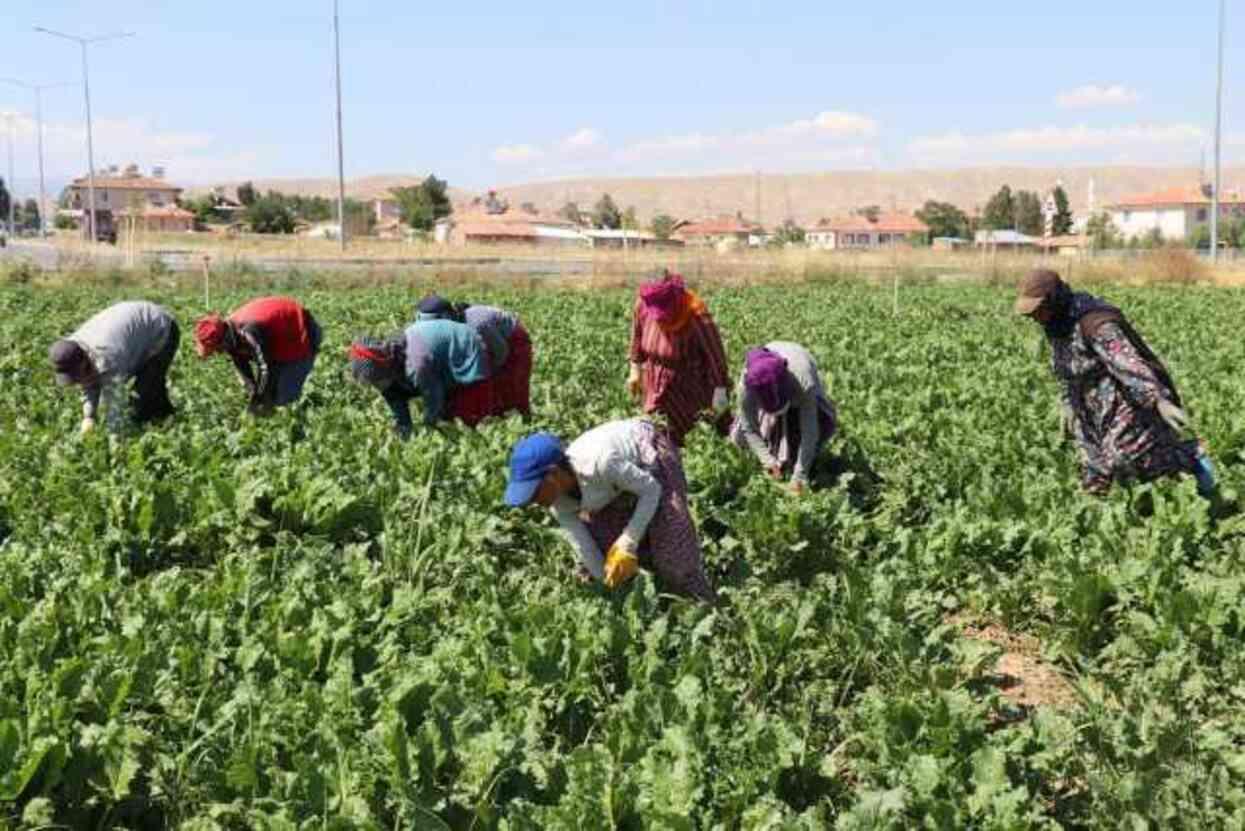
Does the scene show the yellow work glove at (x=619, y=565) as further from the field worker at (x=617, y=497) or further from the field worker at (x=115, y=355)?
the field worker at (x=115, y=355)

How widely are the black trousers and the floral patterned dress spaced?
5.37m

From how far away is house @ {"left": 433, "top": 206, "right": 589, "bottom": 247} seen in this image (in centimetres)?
7962

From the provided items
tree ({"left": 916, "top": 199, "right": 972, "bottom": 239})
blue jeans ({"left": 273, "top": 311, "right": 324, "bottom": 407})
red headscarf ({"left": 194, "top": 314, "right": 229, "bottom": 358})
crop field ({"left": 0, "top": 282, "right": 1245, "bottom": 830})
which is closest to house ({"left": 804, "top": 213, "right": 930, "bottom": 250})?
tree ({"left": 916, "top": 199, "right": 972, "bottom": 239})

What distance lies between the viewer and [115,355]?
7984 millimetres

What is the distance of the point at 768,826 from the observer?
353 cm

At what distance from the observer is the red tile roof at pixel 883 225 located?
11438cm

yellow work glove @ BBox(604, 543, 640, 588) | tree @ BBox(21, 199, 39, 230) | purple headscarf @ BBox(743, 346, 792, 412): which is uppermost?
tree @ BBox(21, 199, 39, 230)

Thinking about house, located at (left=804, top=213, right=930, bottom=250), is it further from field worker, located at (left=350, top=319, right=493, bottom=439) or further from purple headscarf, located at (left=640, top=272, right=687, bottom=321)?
purple headscarf, located at (left=640, top=272, right=687, bottom=321)

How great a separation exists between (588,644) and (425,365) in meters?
3.46

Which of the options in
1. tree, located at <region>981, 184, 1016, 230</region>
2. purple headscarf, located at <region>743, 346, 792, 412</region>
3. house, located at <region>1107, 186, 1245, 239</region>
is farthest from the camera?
house, located at <region>1107, 186, 1245, 239</region>

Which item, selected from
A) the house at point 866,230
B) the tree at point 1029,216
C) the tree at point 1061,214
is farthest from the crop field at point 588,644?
the house at point 866,230

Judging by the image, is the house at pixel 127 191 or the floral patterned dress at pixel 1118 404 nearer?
the floral patterned dress at pixel 1118 404

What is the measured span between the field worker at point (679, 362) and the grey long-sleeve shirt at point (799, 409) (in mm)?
647

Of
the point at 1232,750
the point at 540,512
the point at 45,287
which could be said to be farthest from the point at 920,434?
the point at 45,287
